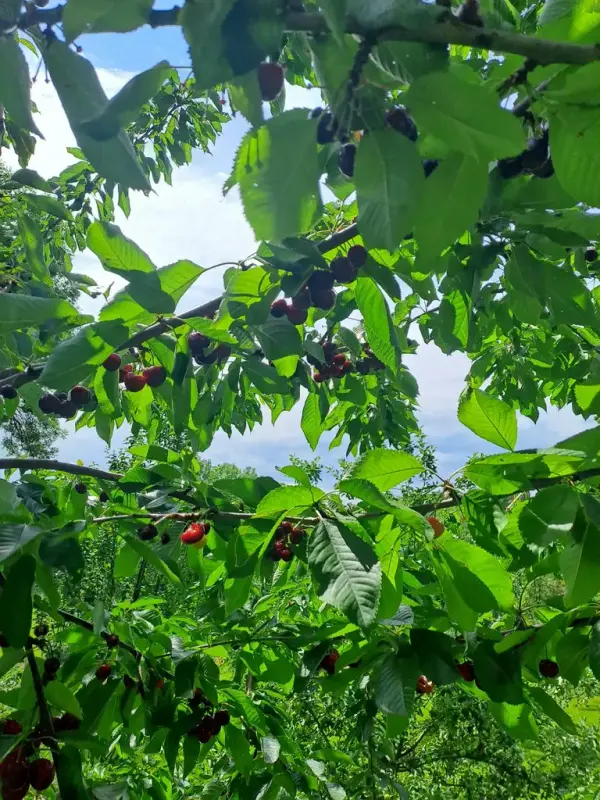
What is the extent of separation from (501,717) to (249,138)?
1.50m

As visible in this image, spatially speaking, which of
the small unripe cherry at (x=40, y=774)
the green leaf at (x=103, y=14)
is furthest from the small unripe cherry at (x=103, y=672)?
the green leaf at (x=103, y=14)

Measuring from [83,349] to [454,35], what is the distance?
86cm

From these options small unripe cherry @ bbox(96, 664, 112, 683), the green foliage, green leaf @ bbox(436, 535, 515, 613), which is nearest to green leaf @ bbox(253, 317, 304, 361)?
the green foliage

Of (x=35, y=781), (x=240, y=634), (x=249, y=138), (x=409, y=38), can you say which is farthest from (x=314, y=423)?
(x=409, y=38)

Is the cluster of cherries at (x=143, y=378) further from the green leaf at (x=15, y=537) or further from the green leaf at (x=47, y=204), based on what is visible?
the green leaf at (x=15, y=537)

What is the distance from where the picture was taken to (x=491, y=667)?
137 centimetres

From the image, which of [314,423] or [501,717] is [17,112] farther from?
[501,717]

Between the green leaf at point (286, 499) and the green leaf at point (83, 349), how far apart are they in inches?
17.2

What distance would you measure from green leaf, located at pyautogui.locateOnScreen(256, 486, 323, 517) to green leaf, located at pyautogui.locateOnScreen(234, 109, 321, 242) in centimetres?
59

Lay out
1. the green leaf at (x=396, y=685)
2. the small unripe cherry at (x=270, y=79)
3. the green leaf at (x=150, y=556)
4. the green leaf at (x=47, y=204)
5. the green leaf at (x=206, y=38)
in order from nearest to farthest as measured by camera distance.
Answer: the green leaf at (x=206, y=38)
the small unripe cherry at (x=270, y=79)
the green leaf at (x=396, y=685)
the green leaf at (x=150, y=556)
the green leaf at (x=47, y=204)

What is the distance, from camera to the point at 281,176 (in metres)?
0.70

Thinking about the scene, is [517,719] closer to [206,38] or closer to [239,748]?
[239,748]

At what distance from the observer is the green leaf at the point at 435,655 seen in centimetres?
136

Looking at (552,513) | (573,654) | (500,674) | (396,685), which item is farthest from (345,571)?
(573,654)
